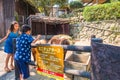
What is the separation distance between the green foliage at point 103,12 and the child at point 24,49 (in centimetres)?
1316

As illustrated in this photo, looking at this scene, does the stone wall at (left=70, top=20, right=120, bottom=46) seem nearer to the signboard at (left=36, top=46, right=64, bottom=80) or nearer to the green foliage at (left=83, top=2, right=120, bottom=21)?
the green foliage at (left=83, top=2, right=120, bottom=21)

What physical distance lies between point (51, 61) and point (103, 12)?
47.0ft

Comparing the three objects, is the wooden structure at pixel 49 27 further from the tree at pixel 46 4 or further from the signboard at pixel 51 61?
the signboard at pixel 51 61

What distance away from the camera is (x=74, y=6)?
28.4 m

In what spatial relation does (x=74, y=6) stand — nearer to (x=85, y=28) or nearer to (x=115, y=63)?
(x=85, y=28)

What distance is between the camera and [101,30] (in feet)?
64.2

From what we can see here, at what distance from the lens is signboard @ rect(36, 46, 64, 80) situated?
4.53m

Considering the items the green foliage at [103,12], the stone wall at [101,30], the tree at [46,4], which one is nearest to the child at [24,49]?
the stone wall at [101,30]

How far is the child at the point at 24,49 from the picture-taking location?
5.05 metres

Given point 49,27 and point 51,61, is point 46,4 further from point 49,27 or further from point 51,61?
point 51,61

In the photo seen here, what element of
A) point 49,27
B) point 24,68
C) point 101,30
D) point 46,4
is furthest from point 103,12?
point 24,68

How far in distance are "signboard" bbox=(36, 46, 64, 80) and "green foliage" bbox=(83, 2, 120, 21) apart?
522 inches

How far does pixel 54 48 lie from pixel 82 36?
16708 millimetres

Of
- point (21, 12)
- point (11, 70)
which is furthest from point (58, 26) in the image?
point (11, 70)
